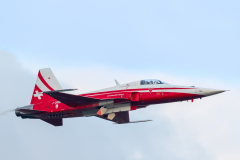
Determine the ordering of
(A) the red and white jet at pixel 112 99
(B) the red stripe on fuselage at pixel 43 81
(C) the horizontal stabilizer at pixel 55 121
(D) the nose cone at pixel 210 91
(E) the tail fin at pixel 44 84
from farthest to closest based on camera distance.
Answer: (B) the red stripe on fuselage at pixel 43 81 < (C) the horizontal stabilizer at pixel 55 121 < (E) the tail fin at pixel 44 84 < (A) the red and white jet at pixel 112 99 < (D) the nose cone at pixel 210 91

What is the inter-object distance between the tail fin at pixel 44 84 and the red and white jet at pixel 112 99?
81 centimetres

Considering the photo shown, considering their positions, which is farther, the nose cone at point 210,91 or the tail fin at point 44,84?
the tail fin at point 44,84

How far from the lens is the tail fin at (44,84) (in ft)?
119

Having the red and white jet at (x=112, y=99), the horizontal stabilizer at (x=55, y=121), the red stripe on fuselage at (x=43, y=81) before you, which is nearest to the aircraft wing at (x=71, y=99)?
the red and white jet at (x=112, y=99)

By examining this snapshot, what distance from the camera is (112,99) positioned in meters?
33.1

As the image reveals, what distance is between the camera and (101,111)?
3322cm

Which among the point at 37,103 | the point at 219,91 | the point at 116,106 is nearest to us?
the point at 219,91

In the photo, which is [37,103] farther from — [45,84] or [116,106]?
[116,106]

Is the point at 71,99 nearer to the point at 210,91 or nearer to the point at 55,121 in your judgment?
the point at 55,121

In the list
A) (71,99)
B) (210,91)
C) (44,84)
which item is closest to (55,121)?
(44,84)

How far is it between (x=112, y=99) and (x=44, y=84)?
25.1 feet

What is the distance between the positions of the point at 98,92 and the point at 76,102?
2.05m

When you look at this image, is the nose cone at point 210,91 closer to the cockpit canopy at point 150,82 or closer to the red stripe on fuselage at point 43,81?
the cockpit canopy at point 150,82

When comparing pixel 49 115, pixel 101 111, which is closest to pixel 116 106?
pixel 101 111
